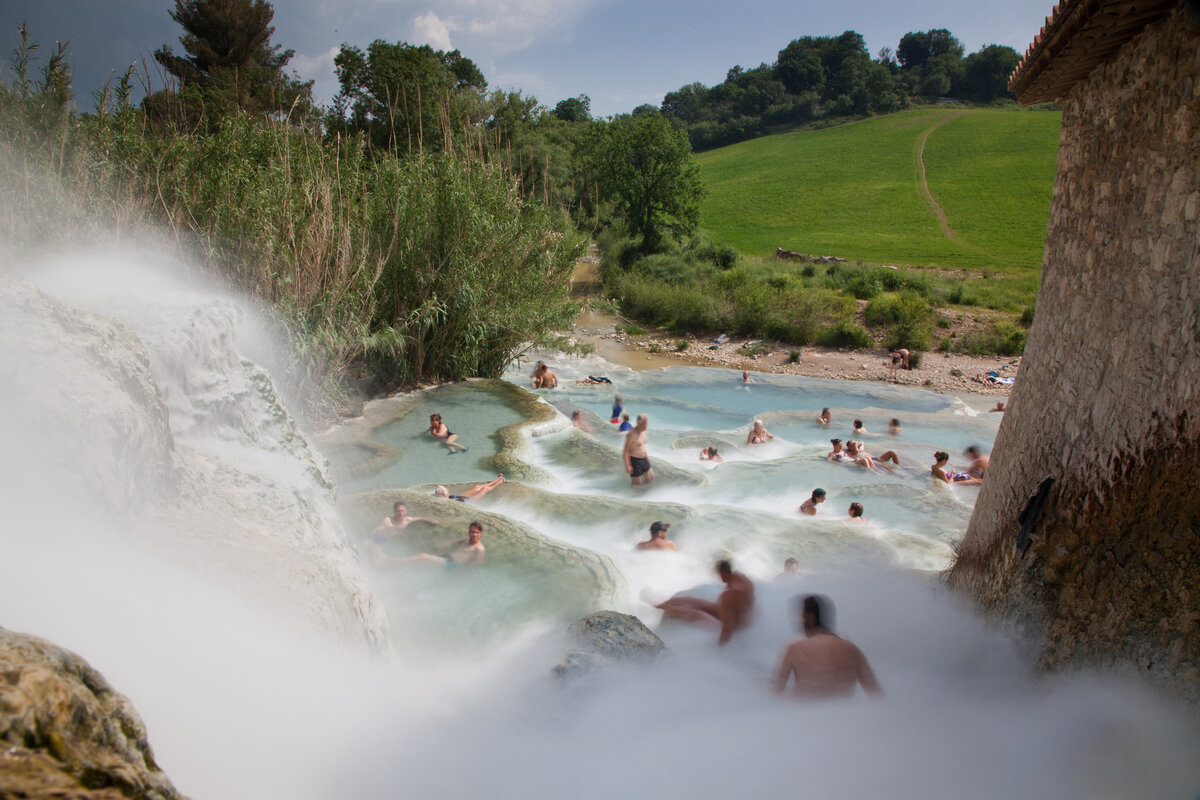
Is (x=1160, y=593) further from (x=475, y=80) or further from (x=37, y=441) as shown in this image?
(x=475, y=80)

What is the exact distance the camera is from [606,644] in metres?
4.62

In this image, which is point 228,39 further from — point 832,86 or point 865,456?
point 832,86

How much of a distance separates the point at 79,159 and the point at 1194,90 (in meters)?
10.0

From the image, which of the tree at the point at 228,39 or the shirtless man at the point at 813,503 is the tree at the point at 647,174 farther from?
the shirtless man at the point at 813,503

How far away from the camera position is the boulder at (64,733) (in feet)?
4.65

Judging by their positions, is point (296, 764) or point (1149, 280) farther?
point (1149, 280)

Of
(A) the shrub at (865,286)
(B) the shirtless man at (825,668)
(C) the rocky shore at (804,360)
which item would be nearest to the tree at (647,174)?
(A) the shrub at (865,286)

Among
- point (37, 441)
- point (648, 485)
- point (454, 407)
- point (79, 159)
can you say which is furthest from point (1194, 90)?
point (79, 159)

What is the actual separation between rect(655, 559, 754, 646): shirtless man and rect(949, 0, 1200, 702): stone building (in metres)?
1.66

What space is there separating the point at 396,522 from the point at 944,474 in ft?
22.9

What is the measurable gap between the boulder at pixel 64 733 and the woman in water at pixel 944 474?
926cm

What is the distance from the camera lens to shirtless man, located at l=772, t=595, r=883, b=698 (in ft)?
14.0

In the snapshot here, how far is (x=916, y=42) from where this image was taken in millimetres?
87625

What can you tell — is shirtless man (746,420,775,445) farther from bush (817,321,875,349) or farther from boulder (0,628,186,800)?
bush (817,321,875,349)
